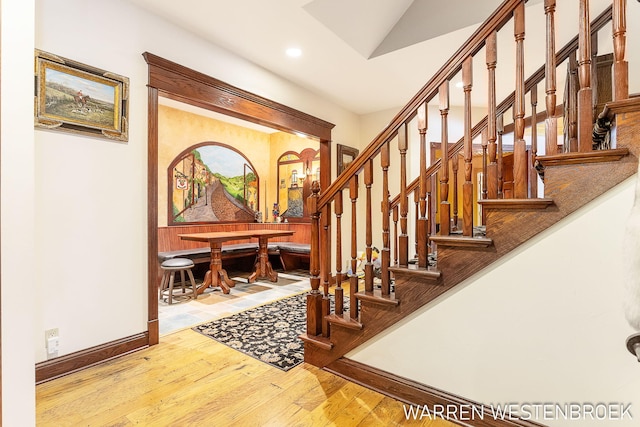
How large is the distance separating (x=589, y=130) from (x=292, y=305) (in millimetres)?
3070

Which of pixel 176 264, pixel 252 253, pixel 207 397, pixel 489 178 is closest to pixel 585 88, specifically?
pixel 489 178

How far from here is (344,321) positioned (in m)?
1.99

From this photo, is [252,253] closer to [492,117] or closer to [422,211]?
[422,211]

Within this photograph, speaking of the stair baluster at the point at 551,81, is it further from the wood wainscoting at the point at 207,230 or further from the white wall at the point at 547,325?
the wood wainscoting at the point at 207,230

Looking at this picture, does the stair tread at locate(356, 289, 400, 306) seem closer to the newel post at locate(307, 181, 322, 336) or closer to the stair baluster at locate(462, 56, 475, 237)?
the newel post at locate(307, 181, 322, 336)

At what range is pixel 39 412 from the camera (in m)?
1.68

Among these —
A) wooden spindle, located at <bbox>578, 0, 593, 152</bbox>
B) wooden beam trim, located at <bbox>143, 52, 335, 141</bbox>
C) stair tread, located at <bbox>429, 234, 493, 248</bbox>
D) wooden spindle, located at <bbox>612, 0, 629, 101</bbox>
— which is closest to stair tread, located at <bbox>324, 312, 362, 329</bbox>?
stair tread, located at <bbox>429, 234, 493, 248</bbox>

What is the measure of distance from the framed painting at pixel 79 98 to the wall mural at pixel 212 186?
3048 millimetres

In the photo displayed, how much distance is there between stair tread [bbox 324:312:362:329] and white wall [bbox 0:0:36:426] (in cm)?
146

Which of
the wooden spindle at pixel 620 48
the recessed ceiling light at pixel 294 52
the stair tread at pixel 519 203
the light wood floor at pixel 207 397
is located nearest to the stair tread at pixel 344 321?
the light wood floor at pixel 207 397

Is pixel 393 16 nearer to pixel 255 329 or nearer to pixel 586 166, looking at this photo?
pixel 586 166

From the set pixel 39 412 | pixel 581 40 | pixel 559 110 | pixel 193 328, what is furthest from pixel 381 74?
pixel 39 412

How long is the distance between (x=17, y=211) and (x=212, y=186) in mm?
4763

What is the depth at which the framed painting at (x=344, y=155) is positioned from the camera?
16.0 feet
